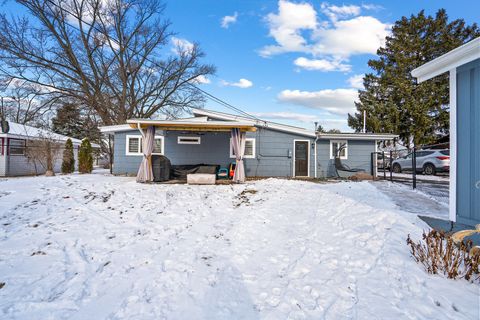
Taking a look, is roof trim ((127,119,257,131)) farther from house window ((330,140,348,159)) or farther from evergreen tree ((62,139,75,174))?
evergreen tree ((62,139,75,174))

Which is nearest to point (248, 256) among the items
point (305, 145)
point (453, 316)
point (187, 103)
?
point (453, 316)

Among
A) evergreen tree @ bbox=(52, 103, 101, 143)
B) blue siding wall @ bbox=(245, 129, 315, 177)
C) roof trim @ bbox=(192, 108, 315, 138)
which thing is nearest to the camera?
roof trim @ bbox=(192, 108, 315, 138)

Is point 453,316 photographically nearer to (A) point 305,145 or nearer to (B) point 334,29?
(A) point 305,145

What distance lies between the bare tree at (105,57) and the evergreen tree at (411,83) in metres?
14.4

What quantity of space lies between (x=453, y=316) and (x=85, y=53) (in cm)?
2222

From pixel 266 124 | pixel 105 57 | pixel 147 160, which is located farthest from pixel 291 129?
pixel 105 57

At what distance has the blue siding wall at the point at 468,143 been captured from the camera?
113 inches

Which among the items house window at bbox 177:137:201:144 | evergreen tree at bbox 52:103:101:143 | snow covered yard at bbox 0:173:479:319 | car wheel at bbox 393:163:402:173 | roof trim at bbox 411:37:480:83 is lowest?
snow covered yard at bbox 0:173:479:319

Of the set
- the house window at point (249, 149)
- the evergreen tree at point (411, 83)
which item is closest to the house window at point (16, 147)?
the house window at point (249, 149)

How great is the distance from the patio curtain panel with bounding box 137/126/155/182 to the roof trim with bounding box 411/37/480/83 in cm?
835

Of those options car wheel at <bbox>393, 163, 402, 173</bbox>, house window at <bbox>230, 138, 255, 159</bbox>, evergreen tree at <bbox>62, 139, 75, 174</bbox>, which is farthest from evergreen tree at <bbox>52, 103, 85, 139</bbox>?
car wheel at <bbox>393, 163, 402, 173</bbox>

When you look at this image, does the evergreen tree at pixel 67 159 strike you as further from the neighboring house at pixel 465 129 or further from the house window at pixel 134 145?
the neighboring house at pixel 465 129

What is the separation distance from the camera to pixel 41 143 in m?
11.6

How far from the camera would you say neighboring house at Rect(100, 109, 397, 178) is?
11.6m
